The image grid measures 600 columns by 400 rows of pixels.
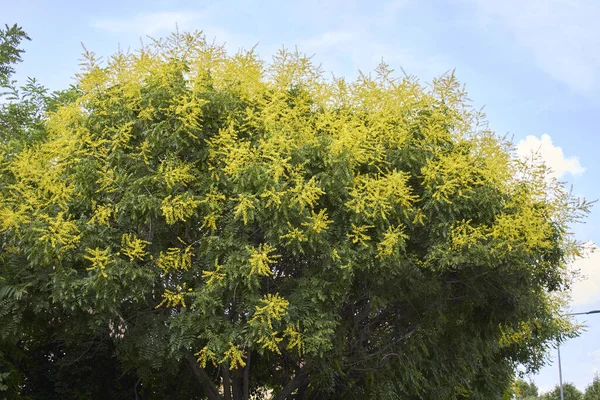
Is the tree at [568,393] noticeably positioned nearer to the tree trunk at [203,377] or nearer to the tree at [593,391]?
the tree at [593,391]

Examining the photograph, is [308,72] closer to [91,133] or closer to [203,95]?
[203,95]

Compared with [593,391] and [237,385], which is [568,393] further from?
[237,385]

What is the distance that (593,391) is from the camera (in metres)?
42.0

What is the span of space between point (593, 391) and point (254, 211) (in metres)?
39.1

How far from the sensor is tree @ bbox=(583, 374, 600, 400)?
136 ft

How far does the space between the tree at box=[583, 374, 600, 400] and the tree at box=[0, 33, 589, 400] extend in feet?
110

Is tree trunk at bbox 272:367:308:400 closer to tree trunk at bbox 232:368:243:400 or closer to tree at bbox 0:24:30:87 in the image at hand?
tree trunk at bbox 232:368:243:400

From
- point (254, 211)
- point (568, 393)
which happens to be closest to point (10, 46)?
point (254, 211)

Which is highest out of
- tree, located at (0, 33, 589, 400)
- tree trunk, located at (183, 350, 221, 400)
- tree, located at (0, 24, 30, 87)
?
tree, located at (0, 24, 30, 87)

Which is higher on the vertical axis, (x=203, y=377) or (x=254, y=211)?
(x=254, y=211)

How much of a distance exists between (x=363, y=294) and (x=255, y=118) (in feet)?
A: 11.6

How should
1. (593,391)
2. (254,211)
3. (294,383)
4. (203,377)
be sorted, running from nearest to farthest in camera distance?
(254,211)
(203,377)
(294,383)
(593,391)

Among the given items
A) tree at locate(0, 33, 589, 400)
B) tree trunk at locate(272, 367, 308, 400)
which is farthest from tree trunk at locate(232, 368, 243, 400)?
tree at locate(0, 33, 589, 400)

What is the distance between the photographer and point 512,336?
17.2m
